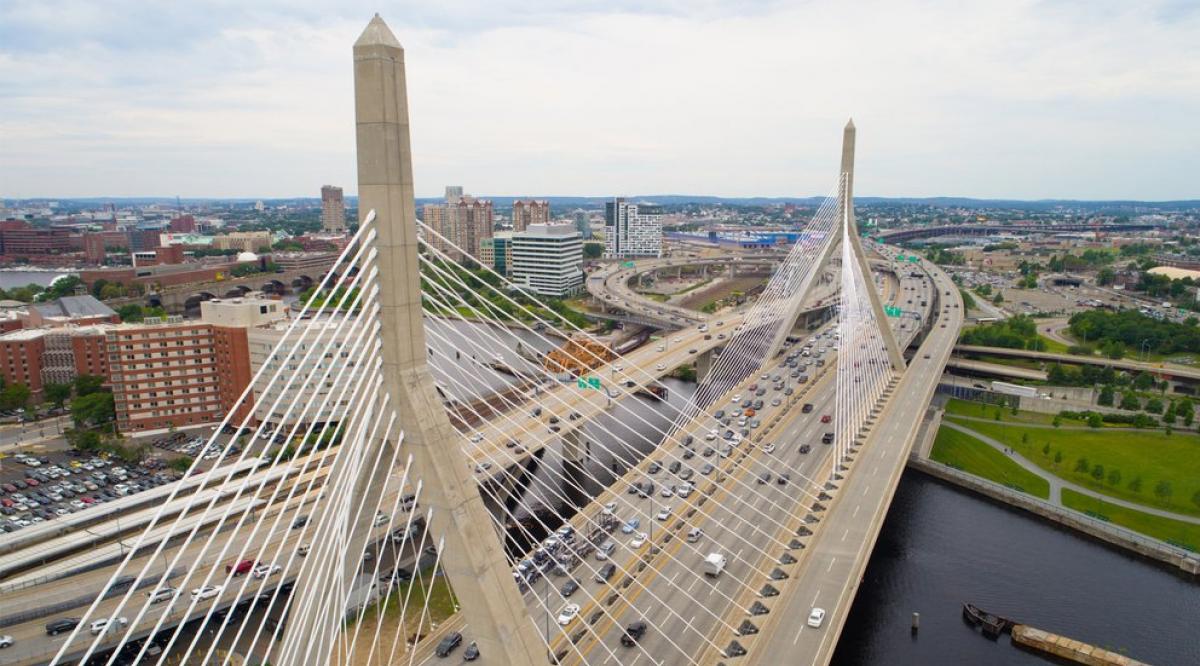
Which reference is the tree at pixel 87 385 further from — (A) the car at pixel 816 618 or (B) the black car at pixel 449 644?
(A) the car at pixel 816 618

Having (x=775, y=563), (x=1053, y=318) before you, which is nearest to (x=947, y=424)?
(x=775, y=563)

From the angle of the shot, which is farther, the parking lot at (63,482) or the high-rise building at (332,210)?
the high-rise building at (332,210)

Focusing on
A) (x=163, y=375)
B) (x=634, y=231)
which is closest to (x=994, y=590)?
(x=163, y=375)

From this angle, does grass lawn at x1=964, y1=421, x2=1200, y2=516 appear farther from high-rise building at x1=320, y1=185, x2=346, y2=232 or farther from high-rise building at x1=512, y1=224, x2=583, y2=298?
high-rise building at x1=320, y1=185, x2=346, y2=232

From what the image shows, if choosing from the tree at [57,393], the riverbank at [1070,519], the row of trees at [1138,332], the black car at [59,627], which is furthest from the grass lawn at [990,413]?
the tree at [57,393]

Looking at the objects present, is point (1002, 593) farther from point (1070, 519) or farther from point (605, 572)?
point (605, 572)

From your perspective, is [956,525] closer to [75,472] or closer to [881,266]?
[75,472]
